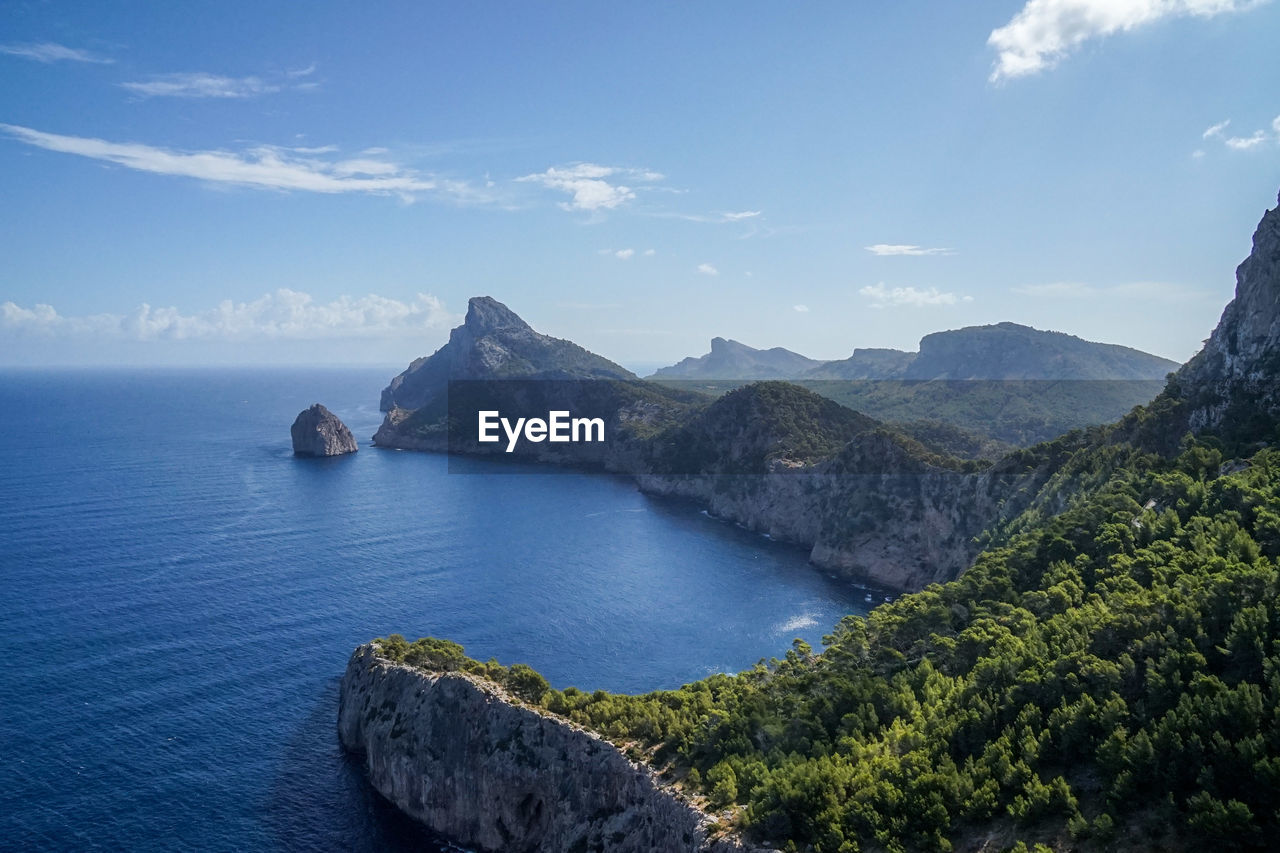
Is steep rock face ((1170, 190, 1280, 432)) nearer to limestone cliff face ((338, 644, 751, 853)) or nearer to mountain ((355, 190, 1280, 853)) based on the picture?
mountain ((355, 190, 1280, 853))

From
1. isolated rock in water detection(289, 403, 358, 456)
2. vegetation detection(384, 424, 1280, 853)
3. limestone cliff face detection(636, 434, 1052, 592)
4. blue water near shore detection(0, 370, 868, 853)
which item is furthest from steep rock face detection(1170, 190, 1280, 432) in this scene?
isolated rock in water detection(289, 403, 358, 456)

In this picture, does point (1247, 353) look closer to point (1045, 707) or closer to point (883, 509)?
point (883, 509)

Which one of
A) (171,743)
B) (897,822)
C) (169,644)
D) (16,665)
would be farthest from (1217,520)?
(16,665)

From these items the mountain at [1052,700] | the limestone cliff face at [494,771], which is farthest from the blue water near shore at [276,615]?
the mountain at [1052,700]

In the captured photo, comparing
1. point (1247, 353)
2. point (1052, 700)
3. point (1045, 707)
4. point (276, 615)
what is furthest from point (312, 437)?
point (1052, 700)

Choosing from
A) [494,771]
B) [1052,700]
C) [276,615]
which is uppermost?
[1052,700]

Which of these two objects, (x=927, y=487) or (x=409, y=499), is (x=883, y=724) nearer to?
(x=927, y=487)
